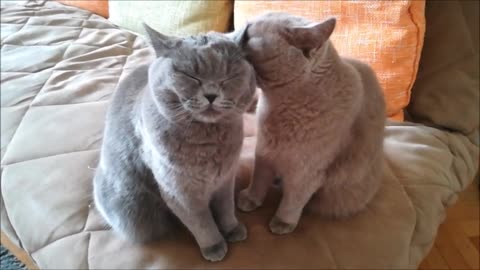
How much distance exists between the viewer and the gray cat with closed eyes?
1.99 feet

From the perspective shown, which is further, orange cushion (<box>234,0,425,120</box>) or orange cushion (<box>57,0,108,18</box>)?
orange cushion (<box>57,0,108,18</box>)

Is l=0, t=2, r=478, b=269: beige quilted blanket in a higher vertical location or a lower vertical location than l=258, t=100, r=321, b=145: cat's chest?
lower

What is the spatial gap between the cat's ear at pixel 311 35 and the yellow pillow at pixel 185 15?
0.73 meters

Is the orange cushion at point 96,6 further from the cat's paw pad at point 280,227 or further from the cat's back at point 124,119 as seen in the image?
the cat's paw pad at point 280,227

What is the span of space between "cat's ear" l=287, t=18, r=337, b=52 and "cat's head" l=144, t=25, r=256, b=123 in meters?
0.09

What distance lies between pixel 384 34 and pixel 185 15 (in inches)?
26.4

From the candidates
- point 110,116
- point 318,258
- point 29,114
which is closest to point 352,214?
point 318,258

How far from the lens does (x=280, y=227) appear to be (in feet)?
2.70

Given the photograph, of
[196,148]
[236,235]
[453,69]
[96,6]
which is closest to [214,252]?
[236,235]

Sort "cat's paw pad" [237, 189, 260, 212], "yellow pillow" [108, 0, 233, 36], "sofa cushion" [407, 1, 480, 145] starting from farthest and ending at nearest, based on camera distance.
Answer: "yellow pillow" [108, 0, 233, 36], "sofa cushion" [407, 1, 480, 145], "cat's paw pad" [237, 189, 260, 212]

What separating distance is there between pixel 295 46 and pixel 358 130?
0.25 m

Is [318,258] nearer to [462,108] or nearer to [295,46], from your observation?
[295,46]

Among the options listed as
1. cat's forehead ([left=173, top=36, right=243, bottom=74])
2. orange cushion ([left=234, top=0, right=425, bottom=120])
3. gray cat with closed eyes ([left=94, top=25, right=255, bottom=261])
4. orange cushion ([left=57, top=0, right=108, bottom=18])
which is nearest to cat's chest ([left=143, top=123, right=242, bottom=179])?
gray cat with closed eyes ([left=94, top=25, right=255, bottom=261])

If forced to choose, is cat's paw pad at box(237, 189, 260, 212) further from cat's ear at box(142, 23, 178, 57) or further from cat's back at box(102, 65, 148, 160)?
cat's ear at box(142, 23, 178, 57)
